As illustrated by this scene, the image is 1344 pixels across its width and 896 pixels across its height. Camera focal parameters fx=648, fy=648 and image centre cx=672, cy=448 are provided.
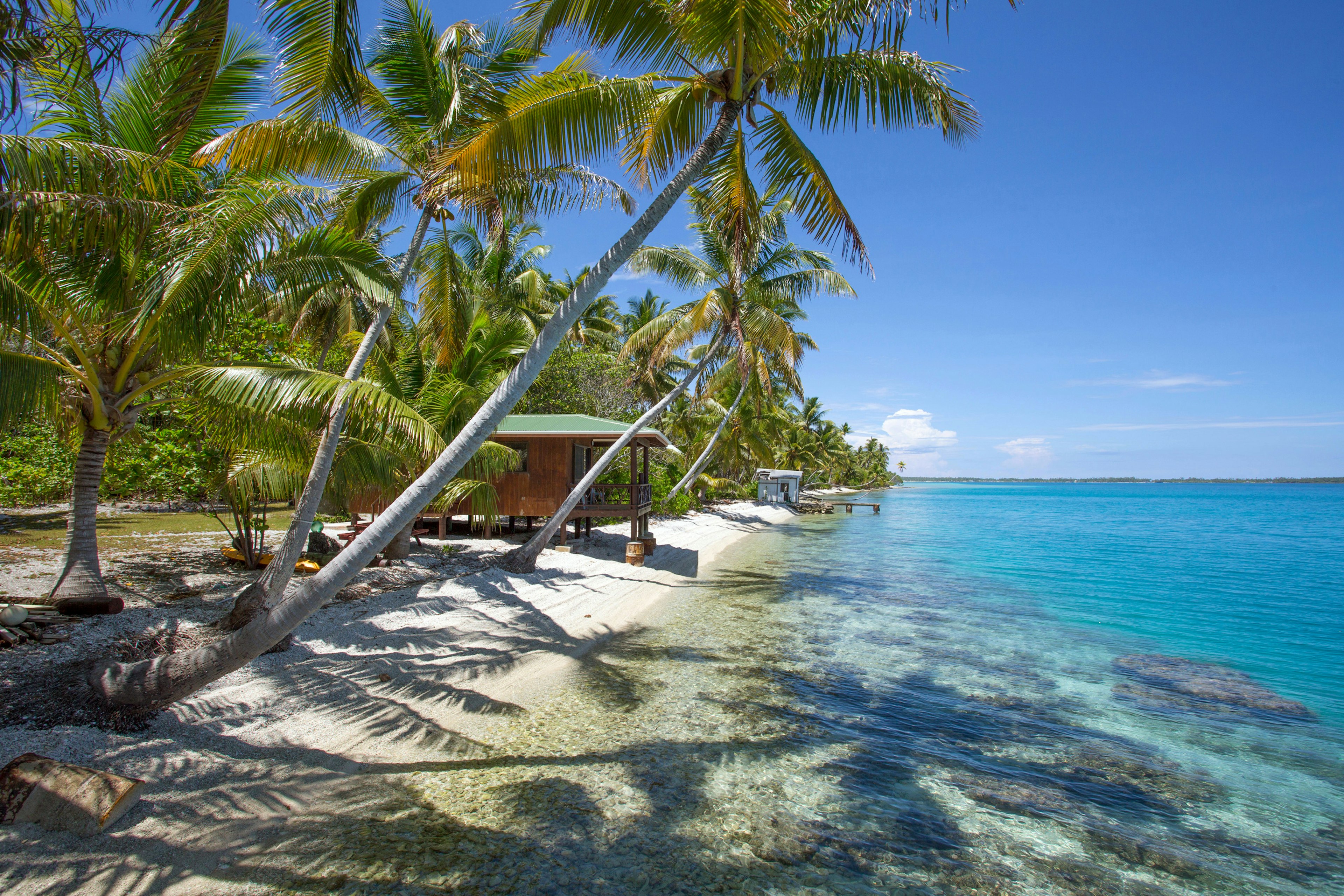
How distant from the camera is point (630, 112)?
625 centimetres

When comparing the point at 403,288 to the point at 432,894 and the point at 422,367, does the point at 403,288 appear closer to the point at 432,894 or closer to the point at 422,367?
the point at 422,367

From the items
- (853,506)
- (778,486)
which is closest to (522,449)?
(778,486)

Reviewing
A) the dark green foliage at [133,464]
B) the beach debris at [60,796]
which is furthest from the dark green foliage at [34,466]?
the beach debris at [60,796]

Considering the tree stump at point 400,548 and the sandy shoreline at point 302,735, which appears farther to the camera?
the tree stump at point 400,548

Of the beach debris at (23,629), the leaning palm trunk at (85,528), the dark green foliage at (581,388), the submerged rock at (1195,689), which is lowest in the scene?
the submerged rock at (1195,689)

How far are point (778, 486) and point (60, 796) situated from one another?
49782 mm

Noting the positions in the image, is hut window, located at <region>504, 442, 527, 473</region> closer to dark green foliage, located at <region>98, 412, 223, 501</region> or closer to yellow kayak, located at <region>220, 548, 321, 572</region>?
yellow kayak, located at <region>220, 548, 321, 572</region>

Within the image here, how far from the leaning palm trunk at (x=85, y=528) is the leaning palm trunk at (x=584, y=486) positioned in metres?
6.58

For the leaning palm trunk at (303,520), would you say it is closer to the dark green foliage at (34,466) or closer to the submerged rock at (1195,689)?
the dark green foliage at (34,466)

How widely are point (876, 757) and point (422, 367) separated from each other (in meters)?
9.92

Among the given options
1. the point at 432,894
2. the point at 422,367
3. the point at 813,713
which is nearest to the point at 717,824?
the point at 432,894

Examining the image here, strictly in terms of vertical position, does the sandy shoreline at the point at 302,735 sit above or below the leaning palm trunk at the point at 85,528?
below

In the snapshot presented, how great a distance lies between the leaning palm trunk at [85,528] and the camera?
6.88m

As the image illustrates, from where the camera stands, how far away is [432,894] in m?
3.65
